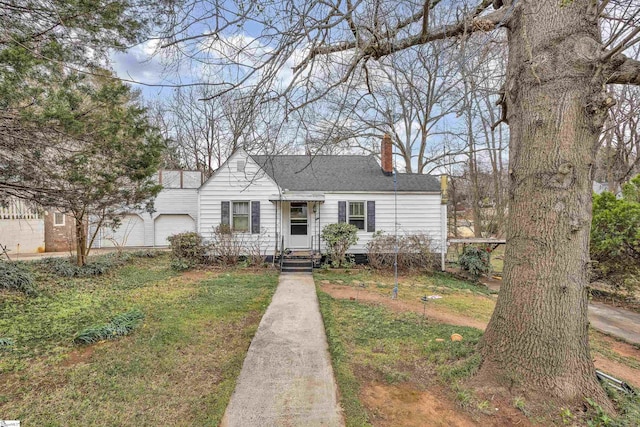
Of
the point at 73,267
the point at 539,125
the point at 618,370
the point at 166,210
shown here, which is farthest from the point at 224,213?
the point at 618,370

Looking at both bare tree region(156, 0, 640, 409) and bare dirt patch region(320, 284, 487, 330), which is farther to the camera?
bare dirt patch region(320, 284, 487, 330)

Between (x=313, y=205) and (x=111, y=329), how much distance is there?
812cm

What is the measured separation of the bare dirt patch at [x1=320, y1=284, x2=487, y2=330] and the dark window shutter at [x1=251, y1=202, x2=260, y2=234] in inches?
157

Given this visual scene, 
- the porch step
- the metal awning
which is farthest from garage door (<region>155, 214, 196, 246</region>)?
the porch step

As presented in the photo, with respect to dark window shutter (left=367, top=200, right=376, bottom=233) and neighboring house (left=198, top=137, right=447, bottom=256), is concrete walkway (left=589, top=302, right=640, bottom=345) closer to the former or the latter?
→ neighboring house (left=198, top=137, right=447, bottom=256)

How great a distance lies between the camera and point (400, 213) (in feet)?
38.8

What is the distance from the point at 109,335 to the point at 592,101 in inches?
247

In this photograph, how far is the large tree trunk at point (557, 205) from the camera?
2.68 meters

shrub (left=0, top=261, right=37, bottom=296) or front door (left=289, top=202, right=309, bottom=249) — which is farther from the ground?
front door (left=289, top=202, right=309, bottom=249)

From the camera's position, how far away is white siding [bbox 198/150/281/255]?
11.1 meters

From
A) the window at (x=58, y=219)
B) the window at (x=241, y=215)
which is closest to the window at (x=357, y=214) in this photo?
the window at (x=241, y=215)

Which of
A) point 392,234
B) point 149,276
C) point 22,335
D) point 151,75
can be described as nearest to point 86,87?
point 151,75

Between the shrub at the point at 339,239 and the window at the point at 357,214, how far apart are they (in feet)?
3.34

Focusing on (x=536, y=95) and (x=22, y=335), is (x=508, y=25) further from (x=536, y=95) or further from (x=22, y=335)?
(x=22, y=335)
